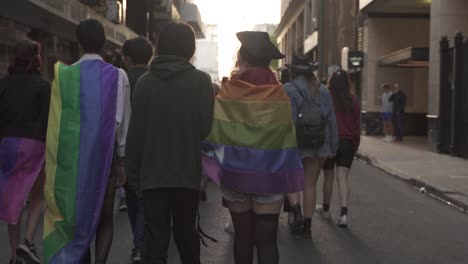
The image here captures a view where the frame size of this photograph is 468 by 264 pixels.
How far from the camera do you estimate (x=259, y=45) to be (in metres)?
4.07

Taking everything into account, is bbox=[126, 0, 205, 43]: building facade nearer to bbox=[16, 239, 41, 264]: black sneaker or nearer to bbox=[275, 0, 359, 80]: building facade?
bbox=[275, 0, 359, 80]: building facade

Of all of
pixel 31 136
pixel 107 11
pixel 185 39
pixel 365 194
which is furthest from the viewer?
pixel 107 11

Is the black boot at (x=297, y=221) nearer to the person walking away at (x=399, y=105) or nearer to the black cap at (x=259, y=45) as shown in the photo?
the black cap at (x=259, y=45)

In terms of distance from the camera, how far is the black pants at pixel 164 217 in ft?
12.0

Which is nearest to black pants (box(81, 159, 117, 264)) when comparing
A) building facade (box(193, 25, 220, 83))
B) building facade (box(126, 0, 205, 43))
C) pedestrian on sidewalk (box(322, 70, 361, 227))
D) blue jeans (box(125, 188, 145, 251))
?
blue jeans (box(125, 188, 145, 251))

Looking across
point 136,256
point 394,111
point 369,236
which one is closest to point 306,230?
point 369,236

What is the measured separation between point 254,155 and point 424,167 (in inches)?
378

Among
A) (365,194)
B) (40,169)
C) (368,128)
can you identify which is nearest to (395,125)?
(368,128)

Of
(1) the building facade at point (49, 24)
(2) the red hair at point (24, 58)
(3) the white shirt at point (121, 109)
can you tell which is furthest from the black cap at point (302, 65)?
(1) the building facade at point (49, 24)

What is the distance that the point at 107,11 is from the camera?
2014 centimetres

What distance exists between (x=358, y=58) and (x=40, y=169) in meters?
20.0

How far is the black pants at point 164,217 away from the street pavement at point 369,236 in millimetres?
1732

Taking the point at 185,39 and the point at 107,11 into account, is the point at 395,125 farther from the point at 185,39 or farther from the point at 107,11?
the point at 185,39

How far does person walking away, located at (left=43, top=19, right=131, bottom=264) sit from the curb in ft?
19.0
